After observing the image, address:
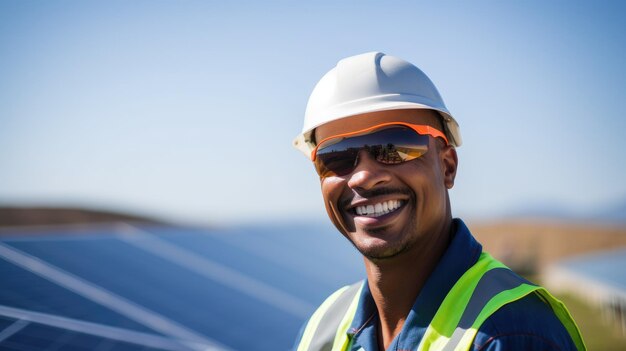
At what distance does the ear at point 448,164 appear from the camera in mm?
2596

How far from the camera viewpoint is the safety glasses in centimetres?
236

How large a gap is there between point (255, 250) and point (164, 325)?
16.6 feet

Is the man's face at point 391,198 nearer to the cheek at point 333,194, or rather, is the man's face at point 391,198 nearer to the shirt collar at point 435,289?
the cheek at point 333,194

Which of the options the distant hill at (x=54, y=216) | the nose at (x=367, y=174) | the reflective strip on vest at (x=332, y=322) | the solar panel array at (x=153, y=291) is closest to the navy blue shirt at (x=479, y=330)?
the reflective strip on vest at (x=332, y=322)

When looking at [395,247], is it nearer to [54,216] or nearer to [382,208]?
[382,208]

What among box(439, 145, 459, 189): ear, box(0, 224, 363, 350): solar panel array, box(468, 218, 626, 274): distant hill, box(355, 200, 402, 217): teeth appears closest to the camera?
box(355, 200, 402, 217): teeth

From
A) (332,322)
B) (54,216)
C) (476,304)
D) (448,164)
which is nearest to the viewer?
(476,304)

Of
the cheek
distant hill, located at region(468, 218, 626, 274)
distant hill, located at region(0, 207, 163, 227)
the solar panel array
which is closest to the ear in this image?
Result: the cheek

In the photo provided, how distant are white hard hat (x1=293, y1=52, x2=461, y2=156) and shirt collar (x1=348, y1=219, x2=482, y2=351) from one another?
543 mm

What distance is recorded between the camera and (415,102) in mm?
2469

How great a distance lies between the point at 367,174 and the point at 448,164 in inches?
18.9

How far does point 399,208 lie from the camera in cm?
235

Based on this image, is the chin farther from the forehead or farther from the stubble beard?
the forehead

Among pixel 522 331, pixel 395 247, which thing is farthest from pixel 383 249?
pixel 522 331
